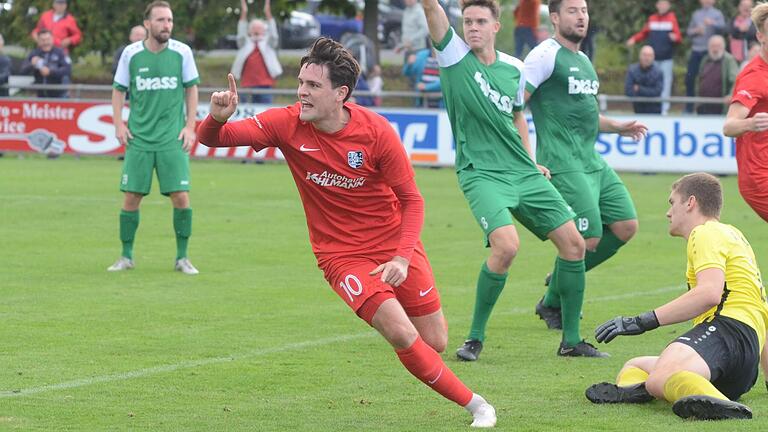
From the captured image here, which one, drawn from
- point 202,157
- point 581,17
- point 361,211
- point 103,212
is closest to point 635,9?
point 202,157

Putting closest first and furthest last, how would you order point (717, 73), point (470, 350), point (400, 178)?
point (400, 178) → point (470, 350) → point (717, 73)

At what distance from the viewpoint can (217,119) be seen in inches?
262

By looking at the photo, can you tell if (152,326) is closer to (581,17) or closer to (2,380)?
(2,380)

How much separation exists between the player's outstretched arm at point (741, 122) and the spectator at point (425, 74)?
1558cm

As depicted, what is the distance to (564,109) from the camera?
382 inches

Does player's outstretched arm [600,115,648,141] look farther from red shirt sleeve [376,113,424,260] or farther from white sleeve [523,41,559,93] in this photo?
red shirt sleeve [376,113,424,260]

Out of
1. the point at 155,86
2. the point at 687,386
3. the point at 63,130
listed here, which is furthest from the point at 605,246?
the point at 63,130

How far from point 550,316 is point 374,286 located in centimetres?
350

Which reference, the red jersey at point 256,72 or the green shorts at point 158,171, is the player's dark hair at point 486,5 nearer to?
the green shorts at point 158,171

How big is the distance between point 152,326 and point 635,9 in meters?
28.6

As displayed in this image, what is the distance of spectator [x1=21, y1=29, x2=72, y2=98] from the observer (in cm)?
2608

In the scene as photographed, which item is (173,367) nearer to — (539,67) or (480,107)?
(480,107)

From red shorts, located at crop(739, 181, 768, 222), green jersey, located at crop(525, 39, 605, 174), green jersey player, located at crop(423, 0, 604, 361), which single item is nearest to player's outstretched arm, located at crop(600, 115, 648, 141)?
green jersey, located at crop(525, 39, 605, 174)

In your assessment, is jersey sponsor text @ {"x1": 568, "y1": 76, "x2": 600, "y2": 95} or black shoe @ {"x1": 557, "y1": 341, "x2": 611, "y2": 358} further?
jersey sponsor text @ {"x1": 568, "y1": 76, "x2": 600, "y2": 95}
